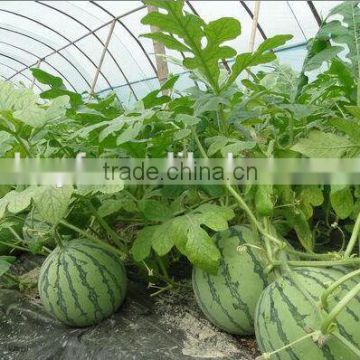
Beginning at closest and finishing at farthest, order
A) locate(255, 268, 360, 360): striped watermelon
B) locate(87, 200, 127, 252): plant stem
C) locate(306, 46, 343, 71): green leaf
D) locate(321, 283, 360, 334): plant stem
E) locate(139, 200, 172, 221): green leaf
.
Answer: locate(321, 283, 360, 334): plant stem
locate(255, 268, 360, 360): striped watermelon
locate(306, 46, 343, 71): green leaf
locate(139, 200, 172, 221): green leaf
locate(87, 200, 127, 252): plant stem

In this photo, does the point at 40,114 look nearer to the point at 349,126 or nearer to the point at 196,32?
the point at 196,32

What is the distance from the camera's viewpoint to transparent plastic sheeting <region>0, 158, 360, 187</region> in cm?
113

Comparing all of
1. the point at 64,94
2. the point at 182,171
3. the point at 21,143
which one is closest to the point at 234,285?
the point at 182,171

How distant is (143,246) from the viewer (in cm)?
134

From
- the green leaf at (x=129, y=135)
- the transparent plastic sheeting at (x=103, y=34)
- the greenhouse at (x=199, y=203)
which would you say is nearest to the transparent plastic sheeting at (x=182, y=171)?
the greenhouse at (x=199, y=203)

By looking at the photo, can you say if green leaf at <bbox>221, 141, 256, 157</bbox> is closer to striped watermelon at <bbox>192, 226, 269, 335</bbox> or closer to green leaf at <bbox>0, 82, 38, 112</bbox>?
striped watermelon at <bbox>192, 226, 269, 335</bbox>

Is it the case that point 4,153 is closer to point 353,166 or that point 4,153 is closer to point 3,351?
point 3,351

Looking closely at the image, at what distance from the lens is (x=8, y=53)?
12.9m

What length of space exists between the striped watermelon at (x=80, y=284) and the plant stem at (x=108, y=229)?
0.22ft

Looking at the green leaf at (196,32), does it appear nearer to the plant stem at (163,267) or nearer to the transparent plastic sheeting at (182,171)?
the transparent plastic sheeting at (182,171)

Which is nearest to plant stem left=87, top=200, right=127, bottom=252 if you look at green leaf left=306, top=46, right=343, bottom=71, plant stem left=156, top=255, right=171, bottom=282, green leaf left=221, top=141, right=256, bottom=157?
plant stem left=156, top=255, right=171, bottom=282

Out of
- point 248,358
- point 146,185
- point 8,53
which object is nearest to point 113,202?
point 146,185

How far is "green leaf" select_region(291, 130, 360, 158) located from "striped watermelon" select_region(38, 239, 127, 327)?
748mm

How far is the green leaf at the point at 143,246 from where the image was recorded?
4.36ft
